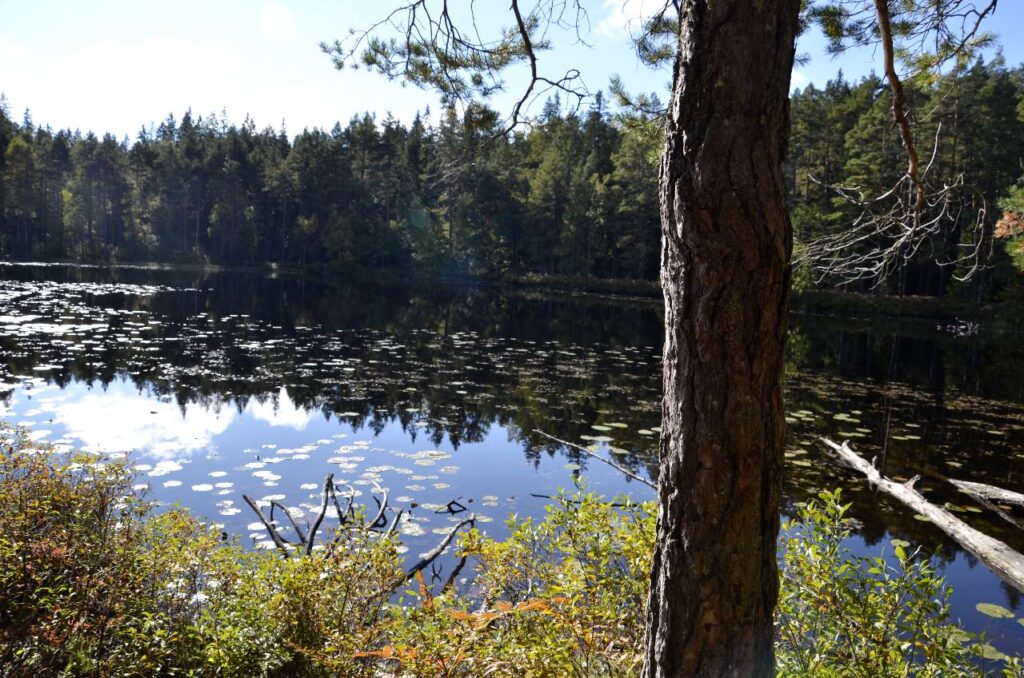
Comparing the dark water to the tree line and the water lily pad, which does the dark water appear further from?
the tree line

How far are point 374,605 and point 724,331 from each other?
6.58 ft

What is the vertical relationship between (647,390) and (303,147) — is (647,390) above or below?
below

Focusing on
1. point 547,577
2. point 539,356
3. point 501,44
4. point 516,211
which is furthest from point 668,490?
point 516,211

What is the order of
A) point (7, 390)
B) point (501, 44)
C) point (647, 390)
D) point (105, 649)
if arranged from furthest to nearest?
point (647, 390)
point (7, 390)
point (501, 44)
point (105, 649)

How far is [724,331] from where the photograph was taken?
1969 millimetres

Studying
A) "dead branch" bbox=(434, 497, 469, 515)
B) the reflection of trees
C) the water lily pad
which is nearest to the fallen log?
the water lily pad

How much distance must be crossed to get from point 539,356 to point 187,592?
13.8 m

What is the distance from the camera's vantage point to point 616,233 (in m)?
45.5

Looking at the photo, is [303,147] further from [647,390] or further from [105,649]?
[105,649]

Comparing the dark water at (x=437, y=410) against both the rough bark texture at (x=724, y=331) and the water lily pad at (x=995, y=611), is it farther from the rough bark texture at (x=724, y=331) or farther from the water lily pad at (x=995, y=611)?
the rough bark texture at (x=724, y=331)

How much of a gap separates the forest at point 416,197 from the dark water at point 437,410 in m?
13.4

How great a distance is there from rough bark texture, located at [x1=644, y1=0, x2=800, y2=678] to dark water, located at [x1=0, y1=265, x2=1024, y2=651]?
3201 millimetres

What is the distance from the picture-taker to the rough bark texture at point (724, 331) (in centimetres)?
194

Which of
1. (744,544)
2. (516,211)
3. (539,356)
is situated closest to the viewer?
(744,544)
